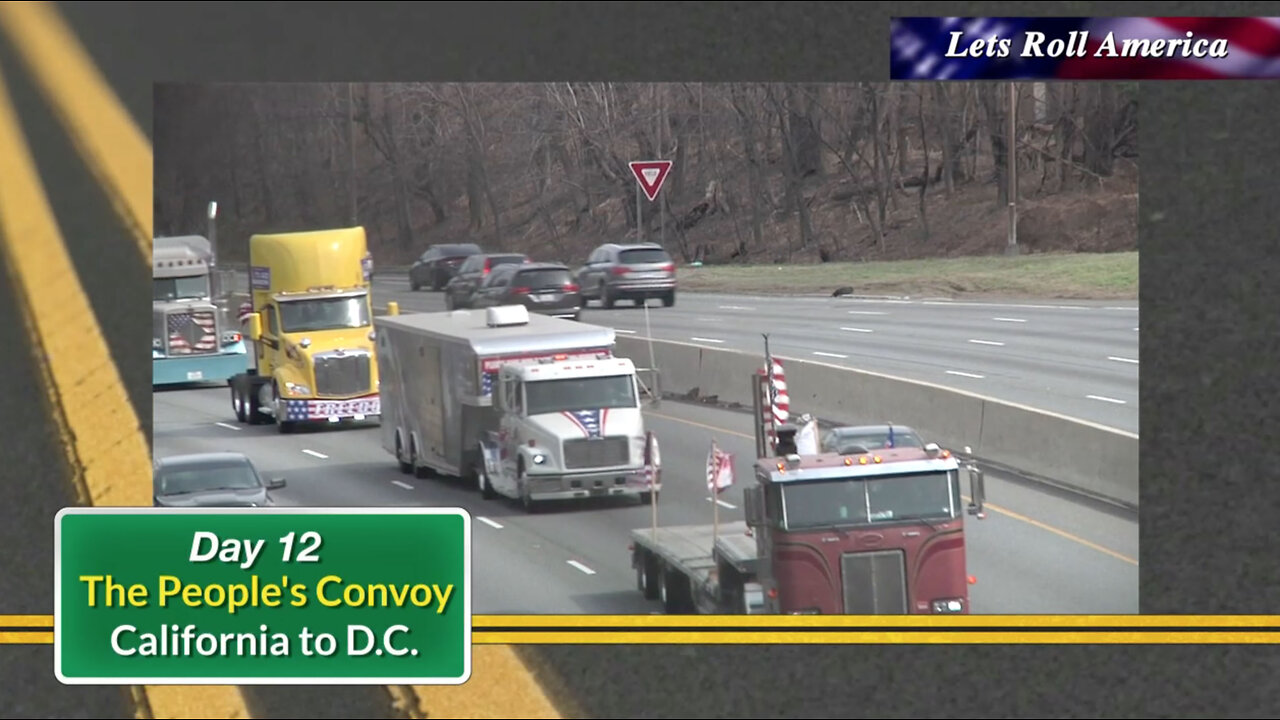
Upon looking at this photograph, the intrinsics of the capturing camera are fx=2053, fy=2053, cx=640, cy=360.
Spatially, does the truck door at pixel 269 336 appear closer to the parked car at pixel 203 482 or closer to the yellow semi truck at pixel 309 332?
the yellow semi truck at pixel 309 332

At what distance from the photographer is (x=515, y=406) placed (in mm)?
16844

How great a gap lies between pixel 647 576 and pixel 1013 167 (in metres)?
4.49

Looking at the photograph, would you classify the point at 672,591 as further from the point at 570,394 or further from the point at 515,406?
the point at 515,406

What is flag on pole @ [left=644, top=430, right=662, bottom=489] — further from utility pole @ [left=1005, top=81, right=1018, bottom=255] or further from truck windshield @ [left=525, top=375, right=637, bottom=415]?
utility pole @ [left=1005, top=81, right=1018, bottom=255]

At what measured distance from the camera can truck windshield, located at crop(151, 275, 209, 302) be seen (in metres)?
16.0

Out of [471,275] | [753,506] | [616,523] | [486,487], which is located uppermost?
[471,275]

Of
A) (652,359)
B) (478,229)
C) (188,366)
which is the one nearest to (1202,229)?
(652,359)

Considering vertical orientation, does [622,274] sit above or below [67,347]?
above

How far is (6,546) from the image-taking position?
16172mm

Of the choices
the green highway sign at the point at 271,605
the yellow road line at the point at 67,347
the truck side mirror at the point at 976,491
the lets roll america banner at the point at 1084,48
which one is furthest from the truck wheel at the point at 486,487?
the lets roll america banner at the point at 1084,48

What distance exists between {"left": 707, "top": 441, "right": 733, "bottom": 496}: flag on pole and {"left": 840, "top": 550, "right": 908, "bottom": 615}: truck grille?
112cm

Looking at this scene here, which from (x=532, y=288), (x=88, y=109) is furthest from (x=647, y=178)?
(x=88, y=109)

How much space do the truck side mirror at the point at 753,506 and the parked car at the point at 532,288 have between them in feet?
6.90

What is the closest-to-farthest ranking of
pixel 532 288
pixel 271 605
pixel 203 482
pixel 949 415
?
pixel 203 482 < pixel 271 605 < pixel 949 415 < pixel 532 288
